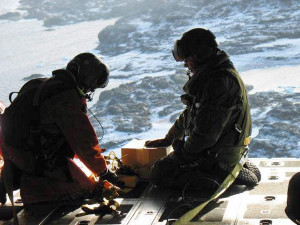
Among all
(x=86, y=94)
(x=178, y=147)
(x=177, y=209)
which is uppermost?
(x=86, y=94)

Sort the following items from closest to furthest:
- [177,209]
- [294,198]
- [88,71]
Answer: [294,198]
[177,209]
[88,71]

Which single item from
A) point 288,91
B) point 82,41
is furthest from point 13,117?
point 82,41

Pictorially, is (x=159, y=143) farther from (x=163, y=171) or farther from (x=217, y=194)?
(x=217, y=194)

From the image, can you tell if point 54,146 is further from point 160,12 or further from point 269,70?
point 160,12

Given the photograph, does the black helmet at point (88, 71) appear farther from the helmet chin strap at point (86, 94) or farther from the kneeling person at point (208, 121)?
the kneeling person at point (208, 121)

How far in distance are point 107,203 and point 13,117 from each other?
77 centimetres

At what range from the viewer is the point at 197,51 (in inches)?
140

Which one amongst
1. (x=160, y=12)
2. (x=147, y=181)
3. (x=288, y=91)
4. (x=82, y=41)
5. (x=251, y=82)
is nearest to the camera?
(x=147, y=181)

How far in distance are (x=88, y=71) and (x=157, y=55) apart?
1375 inches

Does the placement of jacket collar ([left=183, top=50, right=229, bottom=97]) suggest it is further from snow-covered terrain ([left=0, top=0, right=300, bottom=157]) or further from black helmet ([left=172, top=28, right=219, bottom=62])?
snow-covered terrain ([left=0, top=0, right=300, bottom=157])

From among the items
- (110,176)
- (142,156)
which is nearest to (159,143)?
(142,156)

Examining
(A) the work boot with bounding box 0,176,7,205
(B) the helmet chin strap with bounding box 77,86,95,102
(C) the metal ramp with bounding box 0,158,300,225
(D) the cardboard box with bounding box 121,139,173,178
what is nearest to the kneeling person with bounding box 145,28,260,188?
(C) the metal ramp with bounding box 0,158,300,225

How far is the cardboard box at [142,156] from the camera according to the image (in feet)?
13.2

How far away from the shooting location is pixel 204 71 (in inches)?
139
